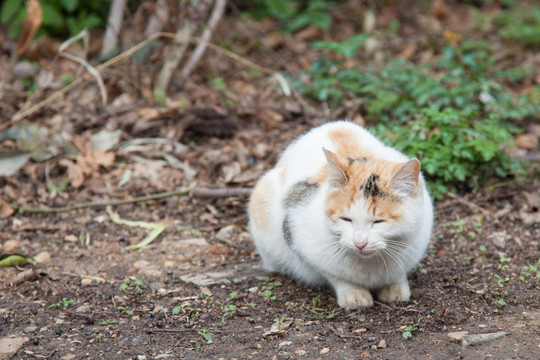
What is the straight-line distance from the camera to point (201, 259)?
4.66 metres

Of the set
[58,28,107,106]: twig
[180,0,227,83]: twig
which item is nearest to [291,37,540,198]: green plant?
[180,0,227,83]: twig

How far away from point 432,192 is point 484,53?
2881mm

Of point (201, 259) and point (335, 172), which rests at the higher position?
point (335, 172)

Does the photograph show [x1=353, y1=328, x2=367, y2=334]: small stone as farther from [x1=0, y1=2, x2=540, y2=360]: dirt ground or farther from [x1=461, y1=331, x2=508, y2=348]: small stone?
[x1=461, y1=331, x2=508, y2=348]: small stone

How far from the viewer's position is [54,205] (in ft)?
17.9

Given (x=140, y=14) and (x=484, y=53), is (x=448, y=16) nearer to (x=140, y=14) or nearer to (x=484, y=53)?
(x=484, y=53)

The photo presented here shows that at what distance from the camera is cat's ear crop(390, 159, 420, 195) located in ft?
10.8

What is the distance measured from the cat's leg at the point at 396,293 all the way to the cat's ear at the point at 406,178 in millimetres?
772

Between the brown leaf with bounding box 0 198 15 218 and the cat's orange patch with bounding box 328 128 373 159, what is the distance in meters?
2.92

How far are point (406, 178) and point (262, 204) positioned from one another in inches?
49.0

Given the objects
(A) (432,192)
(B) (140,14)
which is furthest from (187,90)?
(A) (432,192)

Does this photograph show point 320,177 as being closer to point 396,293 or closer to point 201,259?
point 396,293

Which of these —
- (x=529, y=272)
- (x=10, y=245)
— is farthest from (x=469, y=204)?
(x=10, y=245)

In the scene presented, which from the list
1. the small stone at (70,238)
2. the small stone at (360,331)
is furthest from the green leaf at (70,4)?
the small stone at (360,331)
